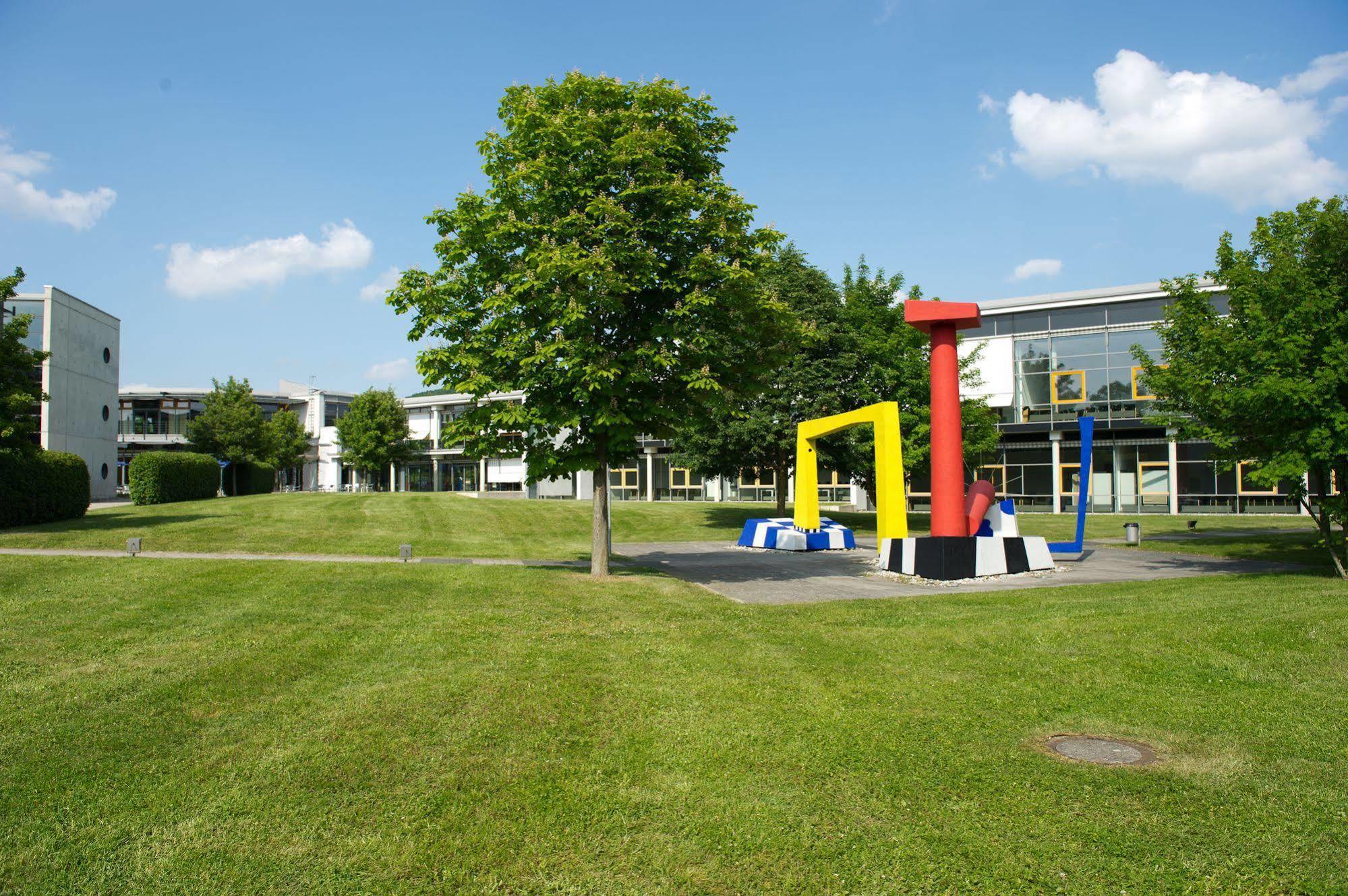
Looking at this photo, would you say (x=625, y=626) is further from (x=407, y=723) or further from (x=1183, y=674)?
(x=1183, y=674)

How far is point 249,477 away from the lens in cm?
4869

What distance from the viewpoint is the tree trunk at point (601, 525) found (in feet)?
51.6

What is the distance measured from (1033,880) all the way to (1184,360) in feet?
55.1

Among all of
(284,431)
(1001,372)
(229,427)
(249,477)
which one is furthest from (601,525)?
(284,431)

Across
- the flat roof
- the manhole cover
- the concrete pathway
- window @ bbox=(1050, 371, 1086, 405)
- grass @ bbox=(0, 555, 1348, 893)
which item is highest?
the flat roof

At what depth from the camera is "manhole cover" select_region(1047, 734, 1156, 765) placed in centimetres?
565

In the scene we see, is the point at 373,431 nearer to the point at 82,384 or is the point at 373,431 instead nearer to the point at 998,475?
the point at 82,384

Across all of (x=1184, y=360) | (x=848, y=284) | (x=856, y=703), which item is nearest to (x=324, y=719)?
(x=856, y=703)

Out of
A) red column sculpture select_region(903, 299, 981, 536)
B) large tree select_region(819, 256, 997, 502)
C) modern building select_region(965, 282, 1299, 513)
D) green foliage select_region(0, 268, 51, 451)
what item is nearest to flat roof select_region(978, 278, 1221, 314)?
modern building select_region(965, 282, 1299, 513)

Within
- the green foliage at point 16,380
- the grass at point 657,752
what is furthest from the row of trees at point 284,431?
the grass at point 657,752

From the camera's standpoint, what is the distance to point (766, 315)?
15.5m

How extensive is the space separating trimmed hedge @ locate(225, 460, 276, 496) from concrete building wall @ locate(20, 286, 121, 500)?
557 centimetres

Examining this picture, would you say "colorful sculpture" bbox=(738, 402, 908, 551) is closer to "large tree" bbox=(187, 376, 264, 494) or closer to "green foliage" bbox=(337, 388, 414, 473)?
"large tree" bbox=(187, 376, 264, 494)

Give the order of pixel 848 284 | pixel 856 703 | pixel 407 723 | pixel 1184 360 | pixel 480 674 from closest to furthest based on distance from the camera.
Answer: pixel 407 723, pixel 856 703, pixel 480 674, pixel 1184 360, pixel 848 284
